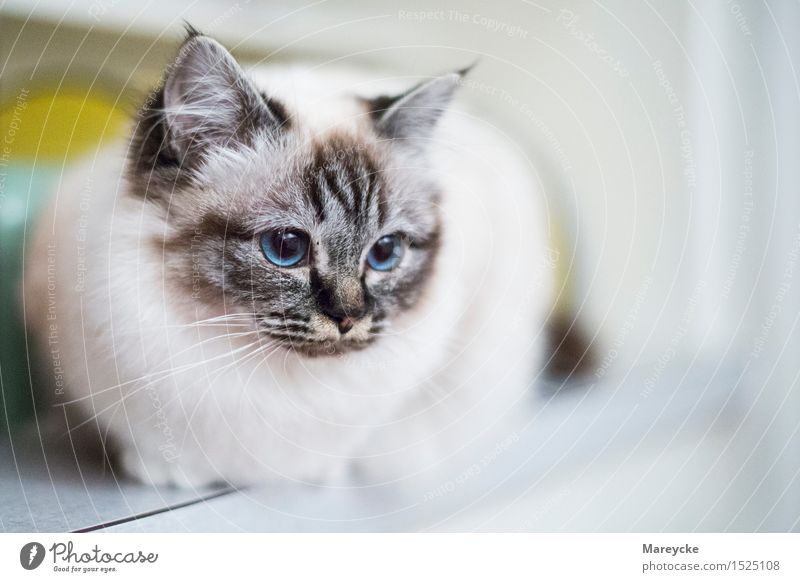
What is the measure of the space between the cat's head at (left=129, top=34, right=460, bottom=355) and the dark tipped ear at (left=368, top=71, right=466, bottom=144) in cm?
1

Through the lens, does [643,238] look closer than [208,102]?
No

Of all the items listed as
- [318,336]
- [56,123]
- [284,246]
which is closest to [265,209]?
[284,246]

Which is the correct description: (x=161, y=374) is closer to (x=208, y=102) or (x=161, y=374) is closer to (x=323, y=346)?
(x=323, y=346)

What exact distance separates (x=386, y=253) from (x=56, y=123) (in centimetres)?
39

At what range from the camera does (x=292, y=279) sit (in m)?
0.68

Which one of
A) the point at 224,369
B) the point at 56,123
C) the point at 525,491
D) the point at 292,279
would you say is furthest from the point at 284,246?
the point at 525,491

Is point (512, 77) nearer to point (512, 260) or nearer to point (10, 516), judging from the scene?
point (512, 260)

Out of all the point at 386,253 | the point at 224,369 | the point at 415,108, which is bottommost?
the point at 224,369

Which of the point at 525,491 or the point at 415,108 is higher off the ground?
the point at 415,108

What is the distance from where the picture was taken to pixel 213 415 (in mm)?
711

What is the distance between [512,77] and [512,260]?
213 mm

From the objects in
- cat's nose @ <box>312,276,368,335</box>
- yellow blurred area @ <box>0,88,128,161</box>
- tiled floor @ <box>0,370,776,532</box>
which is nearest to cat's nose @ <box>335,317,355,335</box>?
cat's nose @ <box>312,276,368,335</box>
